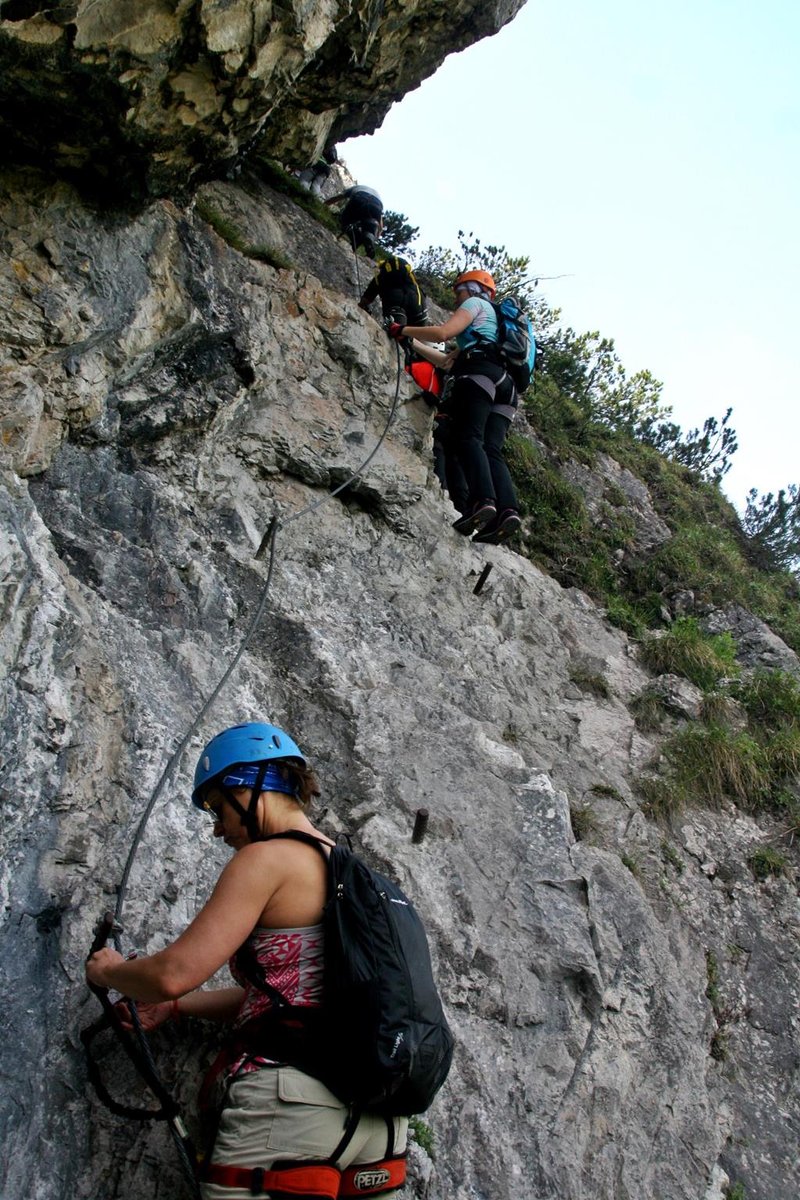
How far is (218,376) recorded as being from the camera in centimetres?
704

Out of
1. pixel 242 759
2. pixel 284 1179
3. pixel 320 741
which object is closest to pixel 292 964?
pixel 284 1179

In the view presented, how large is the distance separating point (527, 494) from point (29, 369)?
22.6 ft

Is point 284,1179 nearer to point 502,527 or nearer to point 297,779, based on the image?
point 297,779

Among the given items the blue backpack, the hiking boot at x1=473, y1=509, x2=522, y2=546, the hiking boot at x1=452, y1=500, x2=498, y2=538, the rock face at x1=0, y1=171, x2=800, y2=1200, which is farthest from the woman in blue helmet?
the blue backpack

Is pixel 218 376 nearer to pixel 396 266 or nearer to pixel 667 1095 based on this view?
pixel 396 266

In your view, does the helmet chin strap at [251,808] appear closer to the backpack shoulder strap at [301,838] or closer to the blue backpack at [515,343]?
the backpack shoulder strap at [301,838]

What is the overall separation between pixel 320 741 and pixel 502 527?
330 centimetres

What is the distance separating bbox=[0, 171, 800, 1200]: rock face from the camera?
404 cm

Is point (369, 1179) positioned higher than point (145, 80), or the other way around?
point (145, 80)

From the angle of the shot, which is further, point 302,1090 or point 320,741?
point 320,741

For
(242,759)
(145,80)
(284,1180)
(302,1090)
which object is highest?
(145,80)

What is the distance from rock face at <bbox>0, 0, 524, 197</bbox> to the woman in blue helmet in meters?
3.89

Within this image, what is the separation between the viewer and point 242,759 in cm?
342

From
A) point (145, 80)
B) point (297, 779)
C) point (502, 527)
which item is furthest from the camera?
point (502, 527)
